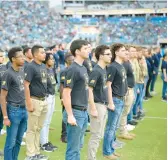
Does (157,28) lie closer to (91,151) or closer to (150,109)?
(150,109)

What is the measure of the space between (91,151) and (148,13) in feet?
149

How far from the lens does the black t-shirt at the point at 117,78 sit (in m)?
6.17

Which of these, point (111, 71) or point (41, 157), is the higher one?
point (111, 71)

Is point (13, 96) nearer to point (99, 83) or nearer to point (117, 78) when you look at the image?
point (99, 83)

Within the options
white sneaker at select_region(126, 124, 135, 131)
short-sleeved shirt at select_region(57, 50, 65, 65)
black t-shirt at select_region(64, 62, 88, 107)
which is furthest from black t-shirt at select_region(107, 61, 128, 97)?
short-sleeved shirt at select_region(57, 50, 65, 65)

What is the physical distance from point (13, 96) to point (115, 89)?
1.89 metres

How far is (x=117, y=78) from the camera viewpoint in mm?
6273

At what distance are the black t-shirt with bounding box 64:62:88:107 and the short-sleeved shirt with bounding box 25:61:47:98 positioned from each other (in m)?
1.17

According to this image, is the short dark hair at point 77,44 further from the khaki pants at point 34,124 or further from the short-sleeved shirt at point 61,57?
the short-sleeved shirt at point 61,57

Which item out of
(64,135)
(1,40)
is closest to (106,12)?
(1,40)

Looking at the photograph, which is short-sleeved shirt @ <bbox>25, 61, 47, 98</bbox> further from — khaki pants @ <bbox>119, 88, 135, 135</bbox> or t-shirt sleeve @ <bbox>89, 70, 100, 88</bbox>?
khaki pants @ <bbox>119, 88, 135, 135</bbox>

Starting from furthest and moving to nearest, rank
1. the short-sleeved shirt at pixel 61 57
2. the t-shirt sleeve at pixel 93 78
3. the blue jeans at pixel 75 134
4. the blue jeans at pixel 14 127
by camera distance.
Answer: the short-sleeved shirt at pixel 61 57
the t-shirt sleeve at pixel 93 78
the blue jeans at pixel 14 127
the blue jeans at pixel 75 134

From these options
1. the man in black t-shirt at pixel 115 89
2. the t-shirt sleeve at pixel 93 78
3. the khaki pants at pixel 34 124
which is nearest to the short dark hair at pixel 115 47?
the man in black t-shirt at pixel 115 89

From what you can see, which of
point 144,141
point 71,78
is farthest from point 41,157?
point 144,141
